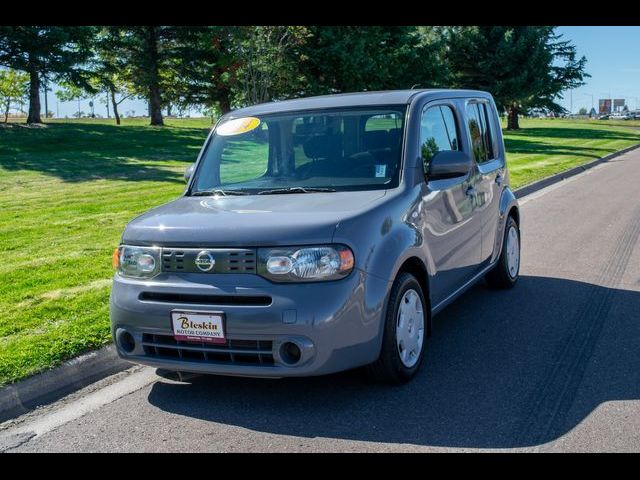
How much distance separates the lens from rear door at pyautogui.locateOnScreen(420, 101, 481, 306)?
5164 mm

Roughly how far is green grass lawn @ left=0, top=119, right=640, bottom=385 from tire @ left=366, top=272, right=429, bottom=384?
1724mm

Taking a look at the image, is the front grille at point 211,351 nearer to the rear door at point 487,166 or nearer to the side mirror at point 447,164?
the side mirror at point 447,164

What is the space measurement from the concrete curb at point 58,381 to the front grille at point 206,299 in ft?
3.28

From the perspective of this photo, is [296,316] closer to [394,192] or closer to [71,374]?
[394,192]

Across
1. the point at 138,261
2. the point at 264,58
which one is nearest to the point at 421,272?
the point at 138,261

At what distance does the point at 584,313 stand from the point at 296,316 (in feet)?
10.9

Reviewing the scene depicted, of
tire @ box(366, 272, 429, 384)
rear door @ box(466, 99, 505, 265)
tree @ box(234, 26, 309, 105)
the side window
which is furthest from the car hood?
tree @ box(234, 26, 309, 105)

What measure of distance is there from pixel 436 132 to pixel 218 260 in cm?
227

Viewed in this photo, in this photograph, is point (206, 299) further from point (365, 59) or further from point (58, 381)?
point (365, 59)

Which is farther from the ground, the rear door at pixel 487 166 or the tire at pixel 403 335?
the rear door at pixel 487 166

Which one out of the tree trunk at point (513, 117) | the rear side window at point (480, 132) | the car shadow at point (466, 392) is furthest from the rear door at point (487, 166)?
the tree trunk at point (513, 117)

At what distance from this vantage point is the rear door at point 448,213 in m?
5.16
